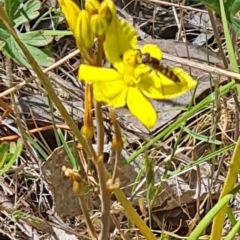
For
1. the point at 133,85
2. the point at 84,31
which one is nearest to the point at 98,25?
the point at 84,31

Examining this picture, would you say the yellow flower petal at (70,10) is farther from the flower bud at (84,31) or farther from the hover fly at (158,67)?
the hover fly at (158,67)

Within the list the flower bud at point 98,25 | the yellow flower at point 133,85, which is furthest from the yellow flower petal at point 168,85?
the flower bud at point 98,25

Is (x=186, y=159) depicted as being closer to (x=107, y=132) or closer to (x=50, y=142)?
(x=107, y=132)

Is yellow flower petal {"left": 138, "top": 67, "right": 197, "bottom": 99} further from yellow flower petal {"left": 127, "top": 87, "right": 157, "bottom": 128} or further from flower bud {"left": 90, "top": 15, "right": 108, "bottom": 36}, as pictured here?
flower bud {"left": 90, "top": 15, "right": 108, "bottom": 36}

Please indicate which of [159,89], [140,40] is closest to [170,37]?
[140,40]

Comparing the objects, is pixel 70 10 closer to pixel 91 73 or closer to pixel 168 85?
pixel 91 73
